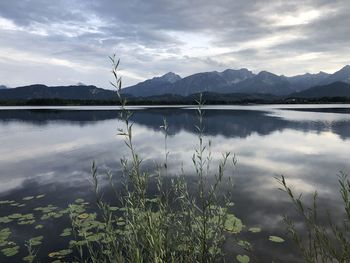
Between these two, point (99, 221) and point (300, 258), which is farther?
point (99, 221)

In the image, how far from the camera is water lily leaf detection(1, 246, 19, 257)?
13508mm

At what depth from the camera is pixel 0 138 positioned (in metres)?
51.8

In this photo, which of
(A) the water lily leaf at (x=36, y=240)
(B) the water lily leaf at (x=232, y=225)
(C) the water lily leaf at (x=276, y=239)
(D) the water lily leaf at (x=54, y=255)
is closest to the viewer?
(D) the water lily leaf at (x=54, y=255)

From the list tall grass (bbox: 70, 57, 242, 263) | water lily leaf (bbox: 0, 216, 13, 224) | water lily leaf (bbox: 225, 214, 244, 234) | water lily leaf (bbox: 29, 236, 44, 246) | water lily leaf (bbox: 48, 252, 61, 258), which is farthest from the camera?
water lily leaf (bbox: 0, 216, 13, 224)

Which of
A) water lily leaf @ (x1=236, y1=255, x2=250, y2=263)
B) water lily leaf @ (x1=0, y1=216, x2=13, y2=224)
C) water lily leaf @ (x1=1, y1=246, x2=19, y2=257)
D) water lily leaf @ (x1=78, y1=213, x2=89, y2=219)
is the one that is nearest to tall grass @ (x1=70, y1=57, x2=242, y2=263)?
water lily leaf @ (x1=236, y1=255, x2=250, y2=263)

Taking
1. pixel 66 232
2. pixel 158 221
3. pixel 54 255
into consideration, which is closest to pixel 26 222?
pixel 66 232

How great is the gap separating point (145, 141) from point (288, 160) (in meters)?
22.0

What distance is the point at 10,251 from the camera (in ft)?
45.1

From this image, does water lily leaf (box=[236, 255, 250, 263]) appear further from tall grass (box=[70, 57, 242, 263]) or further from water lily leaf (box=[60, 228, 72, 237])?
water lily leaf (box=[60, 228, 72, 237])

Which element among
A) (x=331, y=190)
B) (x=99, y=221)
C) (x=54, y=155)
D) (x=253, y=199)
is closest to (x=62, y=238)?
(x=99, y=221)

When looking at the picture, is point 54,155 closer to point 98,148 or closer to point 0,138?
point 98,148

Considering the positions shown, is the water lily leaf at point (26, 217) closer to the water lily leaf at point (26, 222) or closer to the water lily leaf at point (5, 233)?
the water lily leaf at point (26, 222)

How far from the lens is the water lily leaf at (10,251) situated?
1351 centimetres

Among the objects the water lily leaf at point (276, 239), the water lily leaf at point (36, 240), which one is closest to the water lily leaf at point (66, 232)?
the water lily leaf at point (36, 240)
